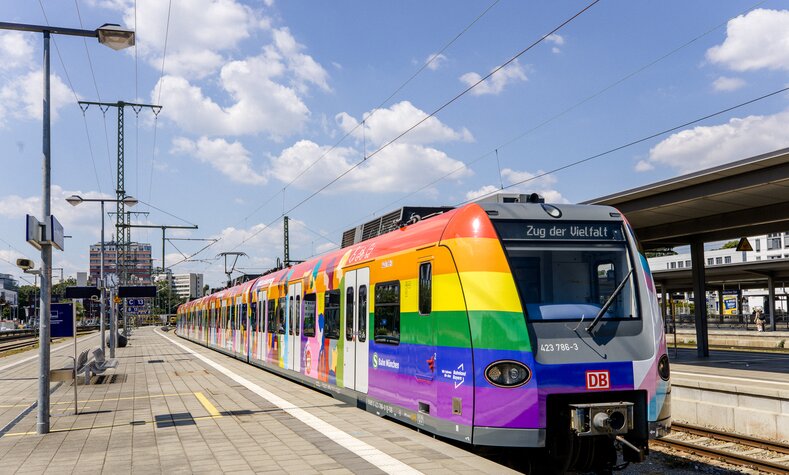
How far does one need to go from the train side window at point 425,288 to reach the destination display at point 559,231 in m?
1.14

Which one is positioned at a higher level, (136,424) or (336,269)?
(336,269)

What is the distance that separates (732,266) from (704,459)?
29621mm

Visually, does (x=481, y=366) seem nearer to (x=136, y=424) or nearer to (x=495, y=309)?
(x=495, y=309)

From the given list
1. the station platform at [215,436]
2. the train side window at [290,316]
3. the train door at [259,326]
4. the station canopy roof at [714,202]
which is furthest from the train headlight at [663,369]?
the train door at [259,326]

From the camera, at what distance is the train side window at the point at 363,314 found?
36.1 ft

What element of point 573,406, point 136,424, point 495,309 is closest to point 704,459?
point 573,406

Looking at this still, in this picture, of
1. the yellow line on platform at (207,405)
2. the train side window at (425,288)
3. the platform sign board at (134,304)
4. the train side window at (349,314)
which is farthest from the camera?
the platform sign board at (134,304)

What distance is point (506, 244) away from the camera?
7852 millimetres

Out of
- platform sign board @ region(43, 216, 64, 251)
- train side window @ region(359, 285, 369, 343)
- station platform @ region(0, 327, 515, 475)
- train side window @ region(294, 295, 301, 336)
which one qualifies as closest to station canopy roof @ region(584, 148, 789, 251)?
train side window @ region(294, 295, 301, 336)

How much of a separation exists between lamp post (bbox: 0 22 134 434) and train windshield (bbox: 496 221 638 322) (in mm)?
6599

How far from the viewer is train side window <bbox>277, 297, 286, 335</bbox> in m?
17.8

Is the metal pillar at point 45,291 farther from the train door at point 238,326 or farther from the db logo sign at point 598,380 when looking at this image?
the train door at point 238,326

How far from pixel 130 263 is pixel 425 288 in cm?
5489

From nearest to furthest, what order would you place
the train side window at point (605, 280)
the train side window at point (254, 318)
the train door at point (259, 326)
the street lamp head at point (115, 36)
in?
1. the train side window at point (605, 280)
2. the street lamp head at point (115, 36)
3. the train door at point (259, 326)
4. the train side window at point (254, 318)
